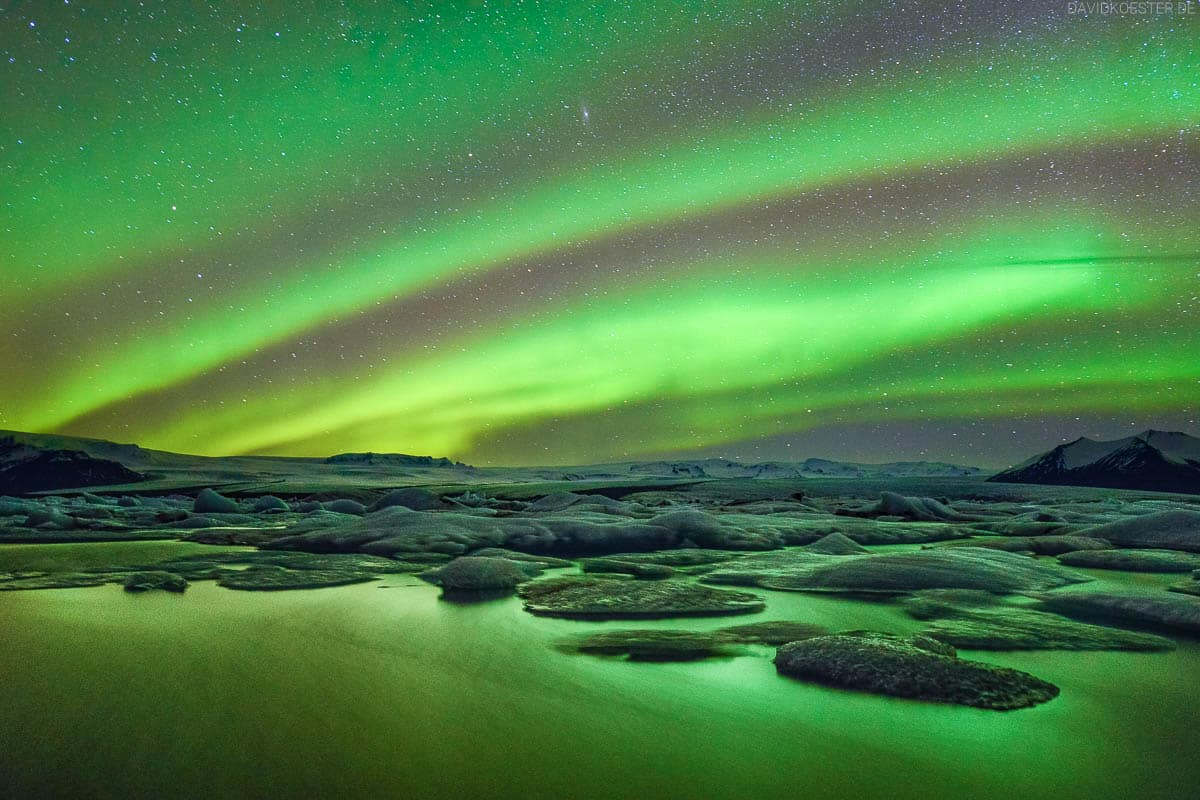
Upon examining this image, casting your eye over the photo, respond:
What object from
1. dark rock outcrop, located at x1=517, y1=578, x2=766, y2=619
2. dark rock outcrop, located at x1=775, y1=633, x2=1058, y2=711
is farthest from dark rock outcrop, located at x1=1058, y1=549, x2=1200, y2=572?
dark rock outcrop, located at x1=775, y1=633, x2=1058, y2=711

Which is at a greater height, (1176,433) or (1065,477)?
(1176,433)

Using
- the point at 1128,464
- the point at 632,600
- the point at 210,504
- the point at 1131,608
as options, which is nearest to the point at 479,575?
the point at 632,600

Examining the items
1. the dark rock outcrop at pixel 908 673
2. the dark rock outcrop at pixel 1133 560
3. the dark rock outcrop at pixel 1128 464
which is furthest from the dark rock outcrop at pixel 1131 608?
the dark rock outcrop at pixel 1128 464

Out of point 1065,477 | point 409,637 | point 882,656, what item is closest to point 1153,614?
point 882,656

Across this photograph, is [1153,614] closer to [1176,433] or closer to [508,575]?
[508,575]

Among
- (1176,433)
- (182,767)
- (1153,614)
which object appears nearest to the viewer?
(182,767)

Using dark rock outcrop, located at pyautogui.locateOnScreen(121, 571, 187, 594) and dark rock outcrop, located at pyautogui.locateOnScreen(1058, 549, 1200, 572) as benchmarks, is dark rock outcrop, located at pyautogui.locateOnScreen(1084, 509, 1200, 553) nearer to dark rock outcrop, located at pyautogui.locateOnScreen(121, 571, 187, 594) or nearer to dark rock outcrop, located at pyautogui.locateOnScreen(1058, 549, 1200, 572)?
dark rock outcrop, located at pyautogui.locateOnScreen(1058, 549, 1200, 572)

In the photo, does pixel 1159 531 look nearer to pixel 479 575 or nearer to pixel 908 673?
pixel 908 673

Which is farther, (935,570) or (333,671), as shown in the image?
(935,570)
